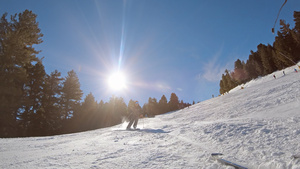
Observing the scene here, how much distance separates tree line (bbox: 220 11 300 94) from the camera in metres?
45.8

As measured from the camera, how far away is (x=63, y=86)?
105ft

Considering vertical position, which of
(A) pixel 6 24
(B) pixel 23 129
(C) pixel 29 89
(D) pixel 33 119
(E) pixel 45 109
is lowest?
(B) pixel 23 129

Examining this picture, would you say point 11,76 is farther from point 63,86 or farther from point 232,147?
point 232,147

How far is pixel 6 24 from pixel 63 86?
607 inches

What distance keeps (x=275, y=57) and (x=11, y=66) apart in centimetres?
7171

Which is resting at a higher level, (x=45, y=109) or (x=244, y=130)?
(x=45, y=109)

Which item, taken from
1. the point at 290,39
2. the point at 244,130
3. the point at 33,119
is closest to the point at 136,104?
the point at 244,130

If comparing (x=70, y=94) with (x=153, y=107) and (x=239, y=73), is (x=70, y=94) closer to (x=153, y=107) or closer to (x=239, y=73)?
(x=153, y=107)

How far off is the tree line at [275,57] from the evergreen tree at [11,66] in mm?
53653

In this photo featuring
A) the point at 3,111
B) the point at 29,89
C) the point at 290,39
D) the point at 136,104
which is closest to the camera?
the point at 136,104

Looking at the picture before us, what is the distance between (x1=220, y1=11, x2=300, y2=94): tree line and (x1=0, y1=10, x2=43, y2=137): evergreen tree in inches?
2112

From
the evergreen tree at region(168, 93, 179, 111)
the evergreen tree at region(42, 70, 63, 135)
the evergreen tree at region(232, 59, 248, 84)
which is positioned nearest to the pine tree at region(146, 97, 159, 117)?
the evergreen tree at region(168, 93, 179, 111)

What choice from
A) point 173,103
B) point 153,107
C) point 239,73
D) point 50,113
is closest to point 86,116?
point 50,113

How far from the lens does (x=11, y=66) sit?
18.1 m
